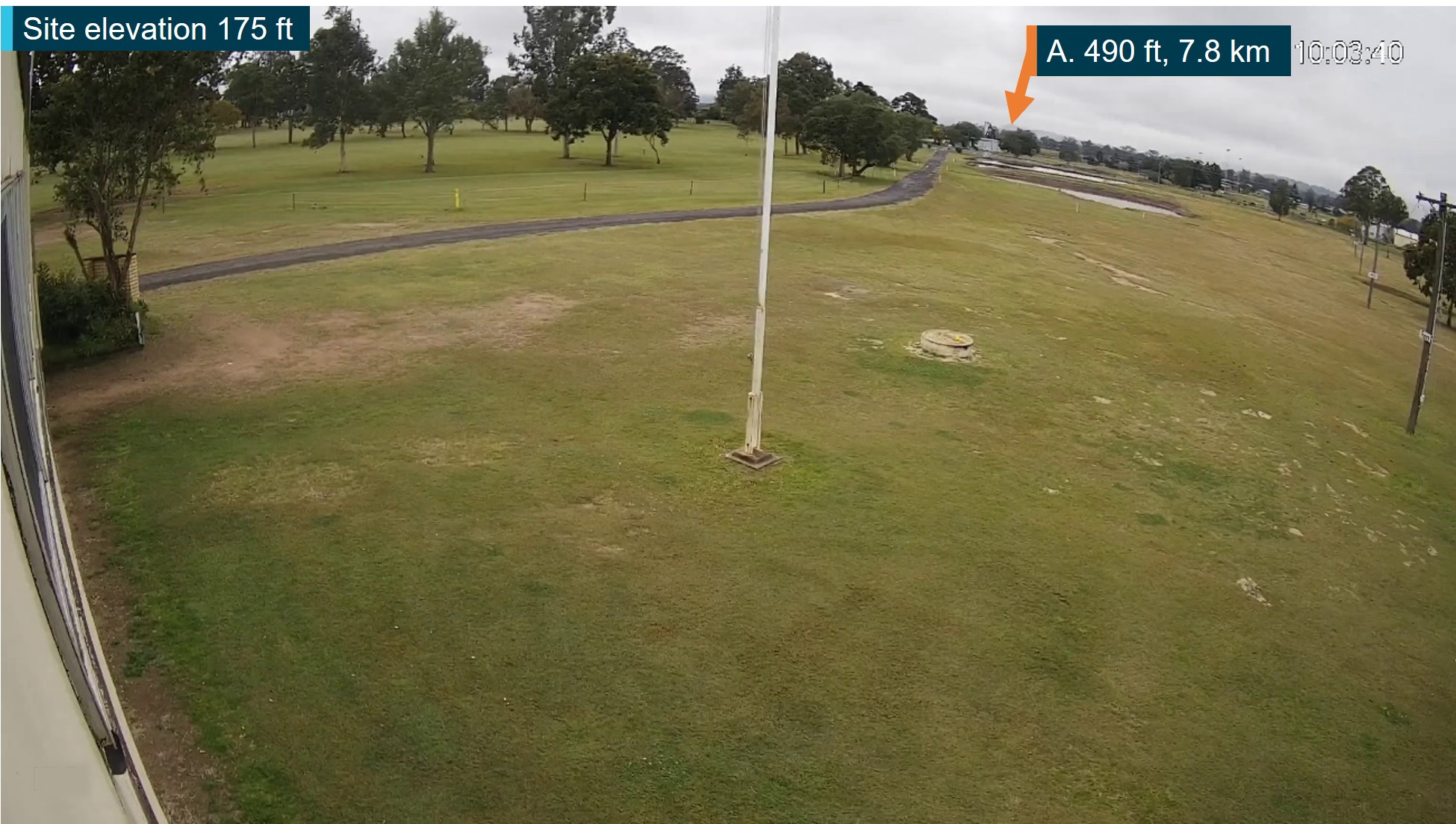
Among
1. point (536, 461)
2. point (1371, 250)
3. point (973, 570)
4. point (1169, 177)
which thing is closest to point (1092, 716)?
point (973, 570)

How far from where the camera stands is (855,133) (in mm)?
62656

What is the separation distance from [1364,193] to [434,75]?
205ft

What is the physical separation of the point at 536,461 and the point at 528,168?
50720 mm

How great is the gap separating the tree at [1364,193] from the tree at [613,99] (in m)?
46.9

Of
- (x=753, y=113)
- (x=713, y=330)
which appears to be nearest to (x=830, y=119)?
(x=753, y=113)

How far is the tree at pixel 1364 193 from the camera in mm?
61125

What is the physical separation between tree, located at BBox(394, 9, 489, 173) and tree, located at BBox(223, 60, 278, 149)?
32.8ft

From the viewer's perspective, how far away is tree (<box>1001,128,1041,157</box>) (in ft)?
495

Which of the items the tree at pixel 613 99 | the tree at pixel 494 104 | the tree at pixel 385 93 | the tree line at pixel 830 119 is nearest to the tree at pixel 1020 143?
the tree line at pixel 830 119

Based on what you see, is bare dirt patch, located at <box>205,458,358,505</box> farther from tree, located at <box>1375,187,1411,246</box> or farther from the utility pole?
tree, located at <box>1375,187,1411,246</box>

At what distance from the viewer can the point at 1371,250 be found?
222 feet

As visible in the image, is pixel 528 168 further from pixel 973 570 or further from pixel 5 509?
pixel 5 509

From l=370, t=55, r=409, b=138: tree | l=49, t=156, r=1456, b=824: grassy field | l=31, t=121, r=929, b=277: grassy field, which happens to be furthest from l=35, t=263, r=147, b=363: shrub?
l=370, t=55, r=409, b=138: tree

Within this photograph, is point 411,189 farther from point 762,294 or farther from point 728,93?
point 728,93
